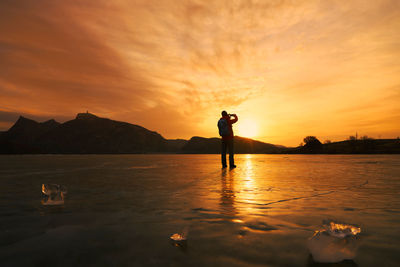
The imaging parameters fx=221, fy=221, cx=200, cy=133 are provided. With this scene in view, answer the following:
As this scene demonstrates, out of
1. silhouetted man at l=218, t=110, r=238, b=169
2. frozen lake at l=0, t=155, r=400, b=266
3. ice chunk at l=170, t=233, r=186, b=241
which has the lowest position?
frozen lake at l=0, t=155, r=400, b=266

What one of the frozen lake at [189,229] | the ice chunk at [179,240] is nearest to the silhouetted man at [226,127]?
the frozen lake at [189,229]

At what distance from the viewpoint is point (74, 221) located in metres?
2.80

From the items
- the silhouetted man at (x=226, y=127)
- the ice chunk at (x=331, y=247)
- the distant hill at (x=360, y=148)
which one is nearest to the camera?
the ice chunk at (x=331, y=247)

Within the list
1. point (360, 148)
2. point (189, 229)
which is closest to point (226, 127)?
point (189, 229)

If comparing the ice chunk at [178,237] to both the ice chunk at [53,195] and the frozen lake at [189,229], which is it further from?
the ice chunk at [53,195]

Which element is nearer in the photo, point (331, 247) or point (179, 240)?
point (331, 247)

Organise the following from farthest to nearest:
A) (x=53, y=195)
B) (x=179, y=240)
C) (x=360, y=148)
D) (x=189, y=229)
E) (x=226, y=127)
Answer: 1. (x=360, y=148)
2. (x=226, y=127)
3. (x=53, y=195)
4. (x=189, y=229)
5. (x=179, y=240)

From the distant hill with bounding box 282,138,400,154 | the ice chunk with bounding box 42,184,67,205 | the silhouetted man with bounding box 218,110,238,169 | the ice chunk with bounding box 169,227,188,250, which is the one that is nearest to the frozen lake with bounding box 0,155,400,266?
the ice chunk with bounding box 169,227,188,250

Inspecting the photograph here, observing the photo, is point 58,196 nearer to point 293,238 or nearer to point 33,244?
point 33,244

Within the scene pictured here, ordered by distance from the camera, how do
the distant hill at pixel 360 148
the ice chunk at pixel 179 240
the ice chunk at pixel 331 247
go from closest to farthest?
the ice chunk at pixel 331 247 < the ice chunk at pixel 179 240 < the distant hill at pixel 360 148

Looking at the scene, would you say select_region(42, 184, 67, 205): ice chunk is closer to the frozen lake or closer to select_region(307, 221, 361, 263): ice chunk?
the frozen lake

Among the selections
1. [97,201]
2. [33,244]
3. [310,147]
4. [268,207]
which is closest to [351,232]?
[268,207]

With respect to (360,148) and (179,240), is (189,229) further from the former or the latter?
(360,148)

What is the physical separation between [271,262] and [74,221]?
241 centimetres
